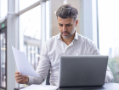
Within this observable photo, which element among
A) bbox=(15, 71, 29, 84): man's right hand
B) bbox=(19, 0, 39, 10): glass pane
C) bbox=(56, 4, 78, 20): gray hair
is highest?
bbox=(19, 0, 39, 10): glass pane

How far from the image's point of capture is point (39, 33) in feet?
12.8

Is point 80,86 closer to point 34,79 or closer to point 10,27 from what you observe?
point 34,79

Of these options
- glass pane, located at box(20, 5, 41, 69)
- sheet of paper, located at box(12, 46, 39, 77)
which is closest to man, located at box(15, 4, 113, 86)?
sheet of paper, located at box(12, 46, 39, 77)

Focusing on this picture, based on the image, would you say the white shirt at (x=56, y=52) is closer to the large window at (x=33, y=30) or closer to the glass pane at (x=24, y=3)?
the large window at (x=33, y=30)

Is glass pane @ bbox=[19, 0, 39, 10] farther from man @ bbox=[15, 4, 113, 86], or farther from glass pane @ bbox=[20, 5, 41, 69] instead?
man @ bbox=[15, 4, 113, 86]

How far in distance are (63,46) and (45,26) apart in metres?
2.04

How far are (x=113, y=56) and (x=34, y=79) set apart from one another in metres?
1.30

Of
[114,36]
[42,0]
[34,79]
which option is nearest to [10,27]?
[42,0]

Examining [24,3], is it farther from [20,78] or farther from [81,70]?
[81,70]

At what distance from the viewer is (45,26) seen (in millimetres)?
3646

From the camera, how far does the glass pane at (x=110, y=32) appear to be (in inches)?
89.5

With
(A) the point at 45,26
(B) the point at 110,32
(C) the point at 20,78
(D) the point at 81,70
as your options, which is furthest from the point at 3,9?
(D) the point at 81,70

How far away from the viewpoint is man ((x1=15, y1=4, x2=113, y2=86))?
1.56 metres

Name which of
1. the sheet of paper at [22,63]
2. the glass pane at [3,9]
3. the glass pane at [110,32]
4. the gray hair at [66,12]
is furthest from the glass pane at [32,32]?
the sheet of paper at [22,63]
